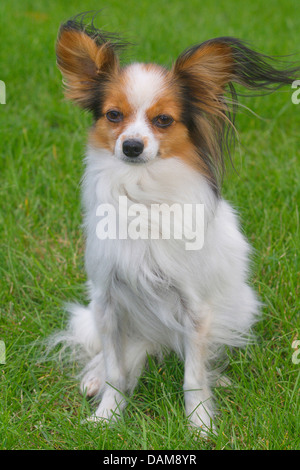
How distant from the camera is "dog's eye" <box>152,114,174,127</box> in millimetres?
2605

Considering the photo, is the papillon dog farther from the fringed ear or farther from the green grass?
the green grass

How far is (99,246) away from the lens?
111 inches

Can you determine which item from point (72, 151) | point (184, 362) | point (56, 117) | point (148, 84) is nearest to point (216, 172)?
point (148, 84)

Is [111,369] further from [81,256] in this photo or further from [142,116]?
[142,116]

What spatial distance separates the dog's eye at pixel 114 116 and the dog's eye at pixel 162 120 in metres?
0.15

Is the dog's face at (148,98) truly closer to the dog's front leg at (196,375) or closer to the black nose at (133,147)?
the black nose at (133,147)

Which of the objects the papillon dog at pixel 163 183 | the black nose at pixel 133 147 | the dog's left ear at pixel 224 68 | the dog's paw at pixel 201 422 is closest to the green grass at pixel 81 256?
the dog's paw at pixel 201 422

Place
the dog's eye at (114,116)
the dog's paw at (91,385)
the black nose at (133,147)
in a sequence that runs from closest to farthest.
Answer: the black nose at (133,147), the dog's eye at (114,116), the dog's paw at (91,385)

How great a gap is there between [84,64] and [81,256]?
1502 millimetres

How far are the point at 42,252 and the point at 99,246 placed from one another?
1.30 metres

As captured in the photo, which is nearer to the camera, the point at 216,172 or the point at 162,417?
the point at 216,172

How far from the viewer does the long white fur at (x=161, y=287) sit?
2.68m
